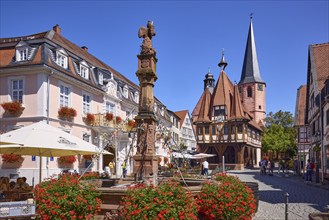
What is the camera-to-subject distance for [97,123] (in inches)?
1077

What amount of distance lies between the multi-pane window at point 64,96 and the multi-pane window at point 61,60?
1.59 m

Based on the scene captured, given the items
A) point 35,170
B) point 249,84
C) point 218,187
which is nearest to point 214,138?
point 249,84

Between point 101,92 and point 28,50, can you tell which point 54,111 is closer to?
point 28,50

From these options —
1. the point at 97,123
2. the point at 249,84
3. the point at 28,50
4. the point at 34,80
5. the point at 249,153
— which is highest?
the point at 249,84

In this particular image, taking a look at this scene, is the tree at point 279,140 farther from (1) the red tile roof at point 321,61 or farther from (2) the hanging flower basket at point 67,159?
(2) the hanging flower basket at point 67,159

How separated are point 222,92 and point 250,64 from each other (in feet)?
80.1

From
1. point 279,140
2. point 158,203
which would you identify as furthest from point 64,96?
A: point 279,140

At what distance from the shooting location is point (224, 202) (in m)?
7.72

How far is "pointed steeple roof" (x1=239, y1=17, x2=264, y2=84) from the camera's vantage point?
2953 inches

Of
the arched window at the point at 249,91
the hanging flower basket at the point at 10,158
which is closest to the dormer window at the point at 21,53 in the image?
the hanging flower basket at the point at 10,158

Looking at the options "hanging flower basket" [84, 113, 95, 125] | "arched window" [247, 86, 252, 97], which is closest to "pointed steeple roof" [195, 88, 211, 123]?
"arched window" [247, 86, 252, 97]

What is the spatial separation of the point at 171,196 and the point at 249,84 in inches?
2783

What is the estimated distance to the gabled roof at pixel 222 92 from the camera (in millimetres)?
53875

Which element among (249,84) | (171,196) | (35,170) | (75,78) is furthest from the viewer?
(249,84)
